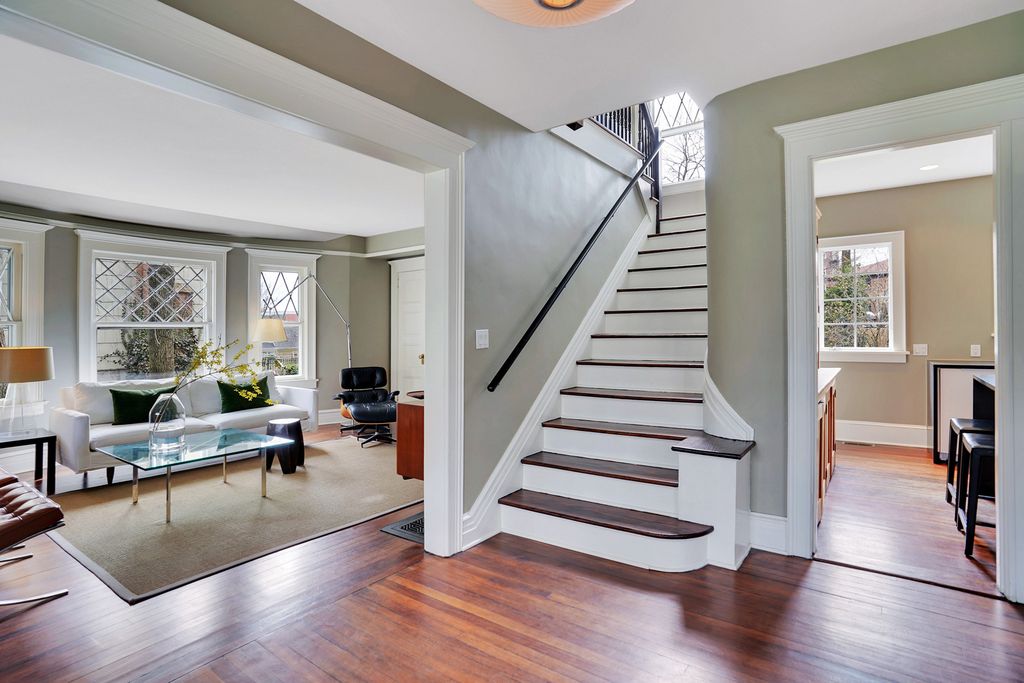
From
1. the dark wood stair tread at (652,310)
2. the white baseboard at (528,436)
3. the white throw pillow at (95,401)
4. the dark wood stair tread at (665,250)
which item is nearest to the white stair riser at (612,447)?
the white baseboard at (528,436)

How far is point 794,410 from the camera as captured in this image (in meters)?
2.78

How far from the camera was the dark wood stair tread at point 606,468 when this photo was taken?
2.95 meters

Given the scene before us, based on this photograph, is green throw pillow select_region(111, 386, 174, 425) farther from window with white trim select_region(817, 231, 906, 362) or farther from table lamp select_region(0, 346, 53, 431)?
window with white trim select_region(817, 231, 906, 362)

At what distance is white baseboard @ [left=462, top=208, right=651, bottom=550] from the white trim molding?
1.46 meters

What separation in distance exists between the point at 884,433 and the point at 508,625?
4850 millimetres

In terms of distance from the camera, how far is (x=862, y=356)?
5438 mm

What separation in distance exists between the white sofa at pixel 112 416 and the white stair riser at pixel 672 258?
375 centimetres

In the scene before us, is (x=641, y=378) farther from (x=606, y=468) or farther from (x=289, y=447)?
(x=289, y=447)

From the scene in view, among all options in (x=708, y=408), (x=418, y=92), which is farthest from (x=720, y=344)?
(x=418, y=92)

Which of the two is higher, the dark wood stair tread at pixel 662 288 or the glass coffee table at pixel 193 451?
the dark wood stair tread at pixel 662 288

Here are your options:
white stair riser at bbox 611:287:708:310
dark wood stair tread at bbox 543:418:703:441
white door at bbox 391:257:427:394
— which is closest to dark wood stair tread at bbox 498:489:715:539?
dark wood stair tread at bbox 543:418:703:441

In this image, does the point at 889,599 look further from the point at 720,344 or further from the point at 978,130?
the point at 978,130

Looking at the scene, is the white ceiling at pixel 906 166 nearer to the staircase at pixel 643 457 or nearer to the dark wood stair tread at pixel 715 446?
the staircase at pixel 643 457

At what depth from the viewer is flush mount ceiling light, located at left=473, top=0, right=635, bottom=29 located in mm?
1531
